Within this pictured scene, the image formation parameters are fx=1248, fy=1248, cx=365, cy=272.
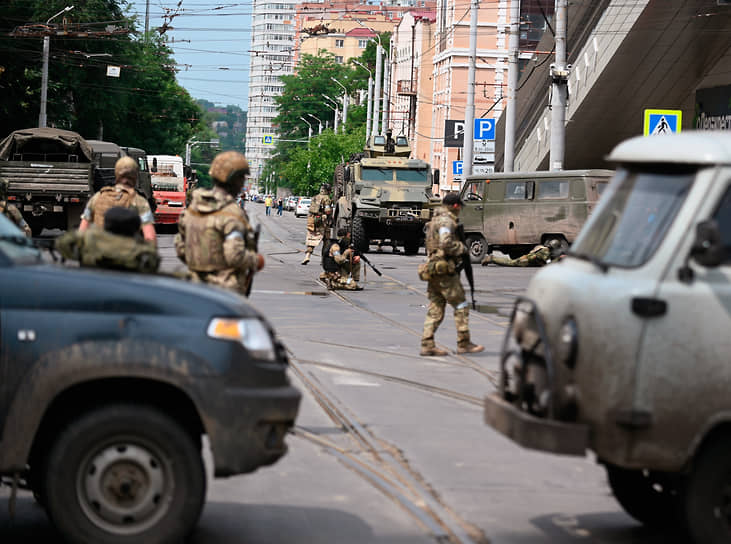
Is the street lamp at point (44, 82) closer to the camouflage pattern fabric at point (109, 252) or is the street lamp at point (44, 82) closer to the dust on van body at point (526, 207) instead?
the dust on van body at point (526, 207)

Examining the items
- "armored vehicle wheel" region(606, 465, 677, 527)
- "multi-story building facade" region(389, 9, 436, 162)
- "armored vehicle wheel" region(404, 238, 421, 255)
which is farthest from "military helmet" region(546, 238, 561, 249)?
"multi-story building facade" region(389, 9, 436, 162)

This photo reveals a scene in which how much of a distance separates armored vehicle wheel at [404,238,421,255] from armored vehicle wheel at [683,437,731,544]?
30.3 m

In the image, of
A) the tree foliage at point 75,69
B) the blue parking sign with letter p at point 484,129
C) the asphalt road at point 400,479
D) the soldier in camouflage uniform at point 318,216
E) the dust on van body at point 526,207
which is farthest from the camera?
the tree foliage at point 75,69

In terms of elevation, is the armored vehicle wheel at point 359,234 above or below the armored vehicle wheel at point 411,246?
above

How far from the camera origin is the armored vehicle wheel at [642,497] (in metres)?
6.32

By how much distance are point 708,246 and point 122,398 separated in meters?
2.63

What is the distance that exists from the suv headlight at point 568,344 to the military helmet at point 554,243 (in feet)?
76.2

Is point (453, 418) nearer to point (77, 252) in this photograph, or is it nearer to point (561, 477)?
point (561, 477)

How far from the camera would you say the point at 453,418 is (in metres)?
9.38

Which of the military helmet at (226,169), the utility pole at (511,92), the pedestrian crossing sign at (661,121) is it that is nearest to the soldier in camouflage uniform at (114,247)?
the military helmet at (226,169)

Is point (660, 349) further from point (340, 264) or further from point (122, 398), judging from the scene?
point (340, 264)

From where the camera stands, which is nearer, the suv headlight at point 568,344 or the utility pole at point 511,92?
the suv headlight at point 568,344

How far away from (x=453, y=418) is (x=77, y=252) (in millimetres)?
4064

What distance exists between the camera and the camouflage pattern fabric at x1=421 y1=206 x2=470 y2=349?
12.9m
